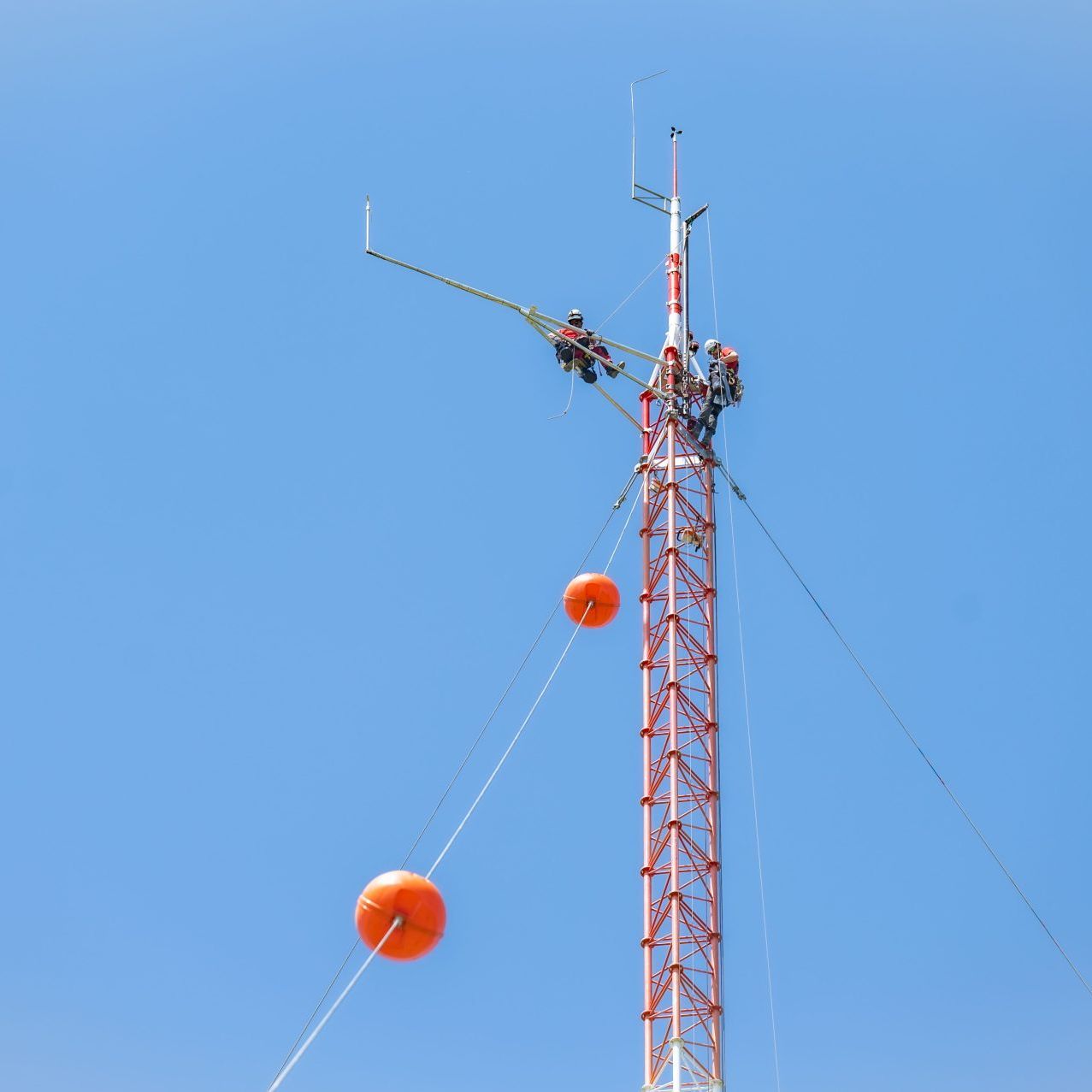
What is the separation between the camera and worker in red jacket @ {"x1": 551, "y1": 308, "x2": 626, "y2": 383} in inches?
1499

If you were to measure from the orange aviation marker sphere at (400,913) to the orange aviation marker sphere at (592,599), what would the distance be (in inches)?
426

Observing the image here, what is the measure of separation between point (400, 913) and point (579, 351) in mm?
16076

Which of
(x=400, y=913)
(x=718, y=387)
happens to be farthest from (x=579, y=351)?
(x=400, y=913)

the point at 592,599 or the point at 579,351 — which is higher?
the point at 579,351

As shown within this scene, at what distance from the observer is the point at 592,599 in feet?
117

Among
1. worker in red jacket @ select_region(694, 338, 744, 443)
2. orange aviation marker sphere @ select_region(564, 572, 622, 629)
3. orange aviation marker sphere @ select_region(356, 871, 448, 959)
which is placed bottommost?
orange aviation marker sphere @ select_region(356, 871, 448, 959)

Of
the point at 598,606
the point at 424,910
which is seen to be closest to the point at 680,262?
the point at 598,606

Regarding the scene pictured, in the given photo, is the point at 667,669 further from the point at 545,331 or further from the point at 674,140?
the point at 674,140

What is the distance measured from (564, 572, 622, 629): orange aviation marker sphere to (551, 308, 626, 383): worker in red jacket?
16.0ft

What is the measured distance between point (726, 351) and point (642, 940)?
502 inches

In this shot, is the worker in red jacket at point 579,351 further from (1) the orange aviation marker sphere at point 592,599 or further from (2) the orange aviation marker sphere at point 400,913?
(2) the orange aviation marker sphere at point 400,913

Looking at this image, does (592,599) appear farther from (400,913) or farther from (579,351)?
(400,913)

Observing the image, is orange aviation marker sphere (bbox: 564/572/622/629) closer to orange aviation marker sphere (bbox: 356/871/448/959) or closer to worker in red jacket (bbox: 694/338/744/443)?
worker in red jacket (bbox: 694/338/744/443)

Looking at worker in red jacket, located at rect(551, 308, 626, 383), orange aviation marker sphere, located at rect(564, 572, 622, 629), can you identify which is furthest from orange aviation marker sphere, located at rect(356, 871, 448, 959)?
worker in red jacket, located at rect(551, 308, 626, 383)
